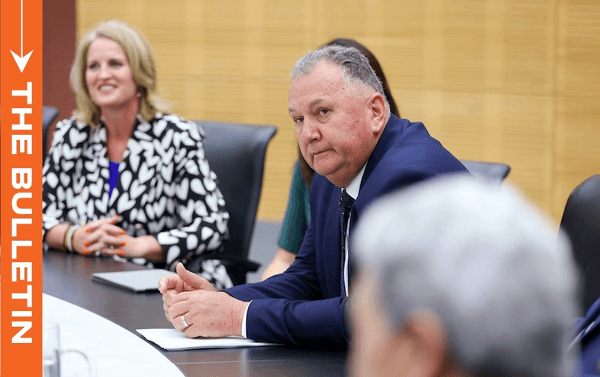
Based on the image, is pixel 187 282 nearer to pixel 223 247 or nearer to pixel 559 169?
pixel 223 247

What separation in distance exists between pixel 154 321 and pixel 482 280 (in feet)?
4.65

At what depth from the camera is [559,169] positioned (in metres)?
5.34

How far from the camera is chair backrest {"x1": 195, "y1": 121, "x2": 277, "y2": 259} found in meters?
3.06

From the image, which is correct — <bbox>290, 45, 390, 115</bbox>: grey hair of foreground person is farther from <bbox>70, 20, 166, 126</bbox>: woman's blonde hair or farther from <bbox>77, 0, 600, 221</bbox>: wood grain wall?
<bbox>77, 0, 600, 221</bbox>: wood grain wall

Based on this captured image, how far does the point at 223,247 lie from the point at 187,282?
1135mm

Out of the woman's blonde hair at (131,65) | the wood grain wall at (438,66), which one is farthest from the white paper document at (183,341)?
the wood grain wall at (438,66)

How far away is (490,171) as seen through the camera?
2.59 meters

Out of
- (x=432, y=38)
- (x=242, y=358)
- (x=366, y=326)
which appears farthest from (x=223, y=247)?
(x=432, y=38)

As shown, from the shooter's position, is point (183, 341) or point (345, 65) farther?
point (345, 65)

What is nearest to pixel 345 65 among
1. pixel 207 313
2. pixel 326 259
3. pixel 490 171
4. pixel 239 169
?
pixel 326 259

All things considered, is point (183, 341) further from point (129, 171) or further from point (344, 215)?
point (129, 171)

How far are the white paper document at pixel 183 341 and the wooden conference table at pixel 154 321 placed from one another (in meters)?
0.02

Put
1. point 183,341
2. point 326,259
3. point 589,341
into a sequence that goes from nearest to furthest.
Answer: point 589,341
point 183,341
point 326,259

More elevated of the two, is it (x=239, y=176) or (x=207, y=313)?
(x=239, y=176)
